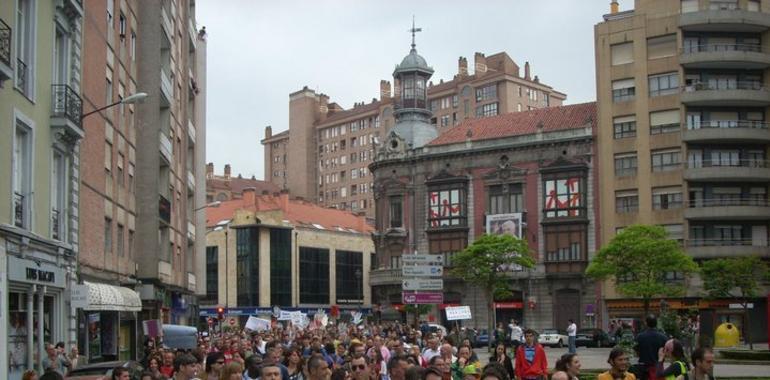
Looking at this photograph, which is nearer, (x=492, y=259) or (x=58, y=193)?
(x=58, y=193)

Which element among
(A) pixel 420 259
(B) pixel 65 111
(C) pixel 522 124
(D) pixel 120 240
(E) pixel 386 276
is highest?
(C) pixel 522 124

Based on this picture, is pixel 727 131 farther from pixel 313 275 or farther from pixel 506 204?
pixel 313 275

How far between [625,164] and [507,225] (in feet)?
31.0

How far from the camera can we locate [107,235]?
3506 centimetres

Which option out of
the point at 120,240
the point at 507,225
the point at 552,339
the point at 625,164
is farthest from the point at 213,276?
the point at 120,240

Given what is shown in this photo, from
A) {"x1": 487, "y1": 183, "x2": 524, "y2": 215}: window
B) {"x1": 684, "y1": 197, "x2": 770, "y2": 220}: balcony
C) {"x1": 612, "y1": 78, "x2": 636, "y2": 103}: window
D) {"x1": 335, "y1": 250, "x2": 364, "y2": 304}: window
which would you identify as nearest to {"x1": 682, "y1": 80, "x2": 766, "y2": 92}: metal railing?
{"x1": 612, "y1": 78, "x2": 636, "y2": 103}: window

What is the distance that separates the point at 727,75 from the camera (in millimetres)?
69312

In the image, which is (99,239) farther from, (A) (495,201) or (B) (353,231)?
(B) (353,231)

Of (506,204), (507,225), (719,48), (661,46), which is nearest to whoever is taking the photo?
(719,48)

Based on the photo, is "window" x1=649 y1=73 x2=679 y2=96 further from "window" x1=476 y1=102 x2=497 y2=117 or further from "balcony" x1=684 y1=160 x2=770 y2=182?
"window" x1=476 y1=102 x2=497 y2=117

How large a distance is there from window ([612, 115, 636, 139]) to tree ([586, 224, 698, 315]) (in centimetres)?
988

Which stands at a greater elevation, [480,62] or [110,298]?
[480,62]

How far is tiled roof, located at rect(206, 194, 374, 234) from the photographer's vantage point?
102875 mm

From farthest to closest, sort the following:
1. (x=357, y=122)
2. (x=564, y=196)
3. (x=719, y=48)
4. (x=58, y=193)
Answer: (x=357, y=122), (x=564, y=196), (x=719, y=48), (x=58, y=193)
